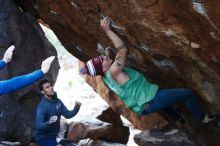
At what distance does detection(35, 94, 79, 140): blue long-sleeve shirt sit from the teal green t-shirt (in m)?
1.45

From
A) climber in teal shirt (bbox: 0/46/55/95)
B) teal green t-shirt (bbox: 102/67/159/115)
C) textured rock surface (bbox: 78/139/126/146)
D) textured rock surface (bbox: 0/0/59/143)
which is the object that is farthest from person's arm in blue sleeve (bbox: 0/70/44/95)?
textured rock surface (bbox: 78/139/126/146)

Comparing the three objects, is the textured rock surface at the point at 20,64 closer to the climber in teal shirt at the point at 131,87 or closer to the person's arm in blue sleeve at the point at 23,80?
the climber in teal shirt at the point at 131,87

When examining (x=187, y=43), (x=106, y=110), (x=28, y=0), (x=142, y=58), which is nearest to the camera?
(x=187, y=43)

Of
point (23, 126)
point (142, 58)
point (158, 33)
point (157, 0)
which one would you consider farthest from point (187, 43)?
point (23, 126)

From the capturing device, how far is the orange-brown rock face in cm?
630

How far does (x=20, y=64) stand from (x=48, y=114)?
151 inches

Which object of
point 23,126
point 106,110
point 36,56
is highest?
point 36,56

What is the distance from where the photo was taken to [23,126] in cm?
1100

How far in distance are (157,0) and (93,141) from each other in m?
7.06

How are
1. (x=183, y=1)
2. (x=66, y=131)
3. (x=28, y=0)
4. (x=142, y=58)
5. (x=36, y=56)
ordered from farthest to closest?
(x=66, y=131) < (x=36, y=56) < (x=28, y=0) < (x=142, y=58) < (x=183, y=1)

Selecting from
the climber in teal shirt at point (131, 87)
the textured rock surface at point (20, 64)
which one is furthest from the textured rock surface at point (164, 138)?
the climber in teal shirt at point (131, 87)

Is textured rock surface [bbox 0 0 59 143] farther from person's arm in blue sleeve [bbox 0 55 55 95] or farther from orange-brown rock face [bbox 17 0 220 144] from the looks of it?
person's arm in blue sleeve [bbox 0 55 55 95]

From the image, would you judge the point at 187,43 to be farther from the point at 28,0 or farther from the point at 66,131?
the point at 66,131

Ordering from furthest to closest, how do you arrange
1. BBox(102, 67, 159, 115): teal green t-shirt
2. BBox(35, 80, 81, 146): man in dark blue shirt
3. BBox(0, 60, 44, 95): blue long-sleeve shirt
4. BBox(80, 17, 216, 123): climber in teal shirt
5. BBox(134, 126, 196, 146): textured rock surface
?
BBox(134, 126, 196, 146): textured rock surface → BBox(35, 80, 81, 146): man in dark blue shirt → BBox(102, 67, 159, 115): teal green t-shirt → BBox(80, 17, 216, 123): climber in teal shirt → BBox(0, 60, 44, 95): blue long-sleeve shirt
